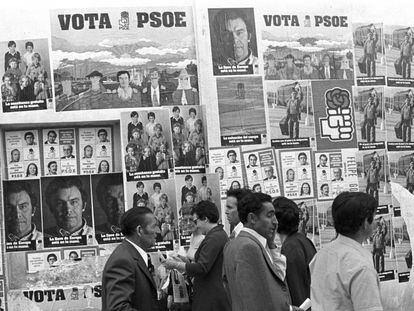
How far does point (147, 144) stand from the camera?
8.18 metres

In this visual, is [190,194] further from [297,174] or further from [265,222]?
[265,222]

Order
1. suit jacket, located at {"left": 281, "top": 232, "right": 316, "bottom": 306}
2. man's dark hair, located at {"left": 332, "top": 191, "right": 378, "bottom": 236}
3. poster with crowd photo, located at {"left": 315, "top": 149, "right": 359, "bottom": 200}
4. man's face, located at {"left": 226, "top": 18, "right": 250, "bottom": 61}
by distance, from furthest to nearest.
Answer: poster with crowd photo, located at {"left": 315, "top": 149, "right": 359, "bottom": 200} < man's face, located at {"left": 226, "top": 18, "right": 250, "bottom": 61} < suit jacket, located at {"left": 281, "top": 232, "right": 316, "bottom": 306} < man's dark hair, located at {"left": 332, "top": 191, "right": 378, "bottom": 236}

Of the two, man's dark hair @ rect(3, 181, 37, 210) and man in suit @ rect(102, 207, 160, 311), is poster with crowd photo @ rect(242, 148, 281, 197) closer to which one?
man's dark hair @ rect(3, 181, 37, 210)

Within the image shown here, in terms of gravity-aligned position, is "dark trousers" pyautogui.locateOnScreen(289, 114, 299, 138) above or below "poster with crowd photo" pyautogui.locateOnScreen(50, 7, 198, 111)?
below

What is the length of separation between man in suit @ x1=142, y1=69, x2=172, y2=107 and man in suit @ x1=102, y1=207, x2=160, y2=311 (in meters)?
2.93

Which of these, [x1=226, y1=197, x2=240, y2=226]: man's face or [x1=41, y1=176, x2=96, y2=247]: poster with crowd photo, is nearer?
[x1=226, y1=197, x2=240, y2=226]: man's face

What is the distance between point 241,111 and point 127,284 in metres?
3.61

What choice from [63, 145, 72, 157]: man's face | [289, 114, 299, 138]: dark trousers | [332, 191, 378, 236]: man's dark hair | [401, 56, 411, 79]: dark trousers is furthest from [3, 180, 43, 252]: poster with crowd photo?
[332, 191, 378, 236]: man's dark hair

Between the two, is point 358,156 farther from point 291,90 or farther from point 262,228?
point 262,228

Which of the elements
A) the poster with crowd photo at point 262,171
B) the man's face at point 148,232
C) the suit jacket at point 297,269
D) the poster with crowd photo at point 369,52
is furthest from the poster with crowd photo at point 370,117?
the man's face at point 148,232

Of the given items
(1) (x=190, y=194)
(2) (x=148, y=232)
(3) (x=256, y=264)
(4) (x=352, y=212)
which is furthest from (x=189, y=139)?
(4) (x=352, y=212)

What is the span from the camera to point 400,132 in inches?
360

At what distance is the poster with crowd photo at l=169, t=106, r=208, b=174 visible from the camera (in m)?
8.27

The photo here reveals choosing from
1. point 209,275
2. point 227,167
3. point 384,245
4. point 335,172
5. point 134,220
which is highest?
point 227,167
